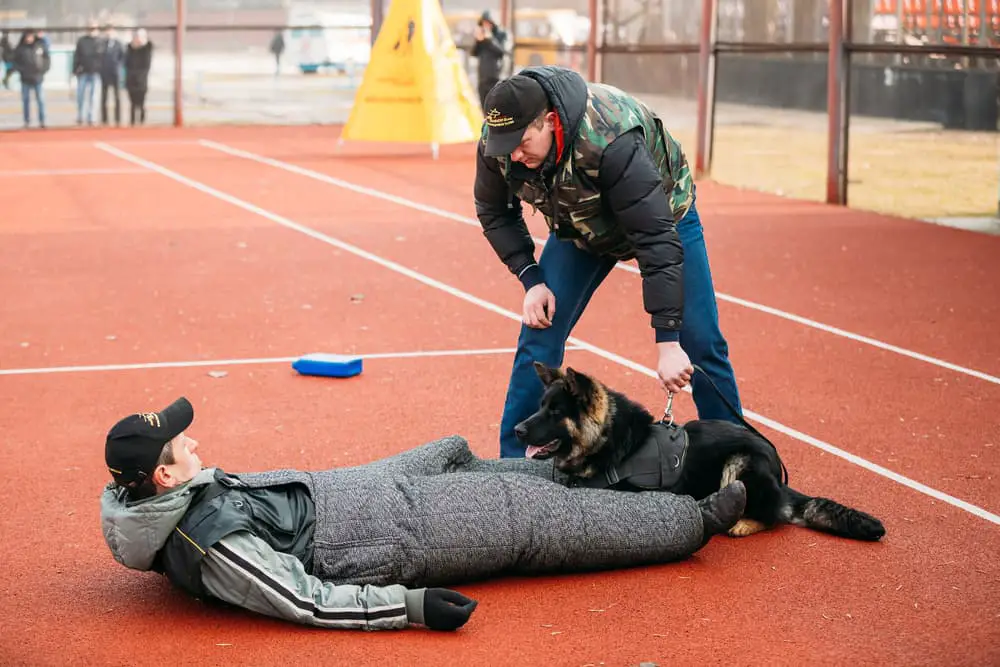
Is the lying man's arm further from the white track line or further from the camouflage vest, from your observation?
the white track line

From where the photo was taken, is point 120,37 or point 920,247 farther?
point 120,37

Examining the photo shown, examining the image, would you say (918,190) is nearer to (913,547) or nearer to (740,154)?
(740,154)

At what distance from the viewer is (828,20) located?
1783 cm

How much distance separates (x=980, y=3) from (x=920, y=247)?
327 centimetres

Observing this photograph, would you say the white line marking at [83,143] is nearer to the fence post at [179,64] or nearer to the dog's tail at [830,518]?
the fence post at [179,64]

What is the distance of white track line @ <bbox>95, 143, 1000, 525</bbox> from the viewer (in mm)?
6552

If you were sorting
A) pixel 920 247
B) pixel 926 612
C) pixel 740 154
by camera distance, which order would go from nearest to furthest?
pixel 926 612
pixel 920 247
pixel 740 154

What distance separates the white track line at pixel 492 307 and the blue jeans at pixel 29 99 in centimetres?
577

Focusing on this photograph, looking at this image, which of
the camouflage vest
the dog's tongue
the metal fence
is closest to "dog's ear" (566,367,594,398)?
the dog's tongue

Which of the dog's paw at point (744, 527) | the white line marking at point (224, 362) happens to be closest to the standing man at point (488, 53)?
the white line marking at point (224, 362)

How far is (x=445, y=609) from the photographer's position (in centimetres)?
490

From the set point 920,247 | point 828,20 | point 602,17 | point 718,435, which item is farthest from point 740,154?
point 718,435

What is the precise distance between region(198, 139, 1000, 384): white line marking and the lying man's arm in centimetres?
508

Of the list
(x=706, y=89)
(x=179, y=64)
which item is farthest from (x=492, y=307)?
(x=179, y=64)
